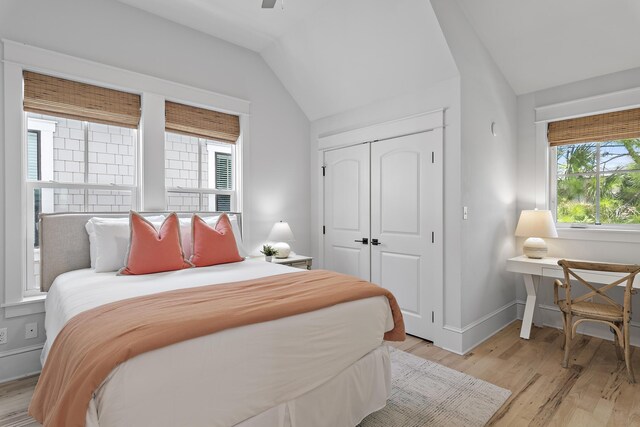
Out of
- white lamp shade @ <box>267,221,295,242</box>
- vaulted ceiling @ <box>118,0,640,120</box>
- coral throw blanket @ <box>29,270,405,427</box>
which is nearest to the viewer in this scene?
coral throw blanket @ <box>29,270,405,427</box>

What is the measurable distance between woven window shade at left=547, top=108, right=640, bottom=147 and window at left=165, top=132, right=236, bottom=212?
11.6ft

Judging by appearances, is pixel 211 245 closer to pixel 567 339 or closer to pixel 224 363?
pixel 224 363

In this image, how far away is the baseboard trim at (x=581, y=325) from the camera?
3.09 meters

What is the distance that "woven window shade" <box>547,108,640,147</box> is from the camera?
3.14 meters

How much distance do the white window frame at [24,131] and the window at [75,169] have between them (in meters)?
0.09

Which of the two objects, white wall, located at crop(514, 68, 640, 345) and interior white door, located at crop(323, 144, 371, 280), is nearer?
white wall, located at crop(514, 68, 640, 345)

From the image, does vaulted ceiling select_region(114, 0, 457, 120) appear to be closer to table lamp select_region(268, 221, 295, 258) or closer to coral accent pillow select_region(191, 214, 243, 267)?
table lamp select_region(268, 221, 295, 258)

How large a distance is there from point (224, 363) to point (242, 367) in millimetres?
82

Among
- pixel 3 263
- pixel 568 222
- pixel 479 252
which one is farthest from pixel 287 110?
pixel 568 222

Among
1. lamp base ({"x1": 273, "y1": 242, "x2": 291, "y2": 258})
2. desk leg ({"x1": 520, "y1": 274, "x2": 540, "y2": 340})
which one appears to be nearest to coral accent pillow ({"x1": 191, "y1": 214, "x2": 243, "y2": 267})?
lamp base ({"x1": 273, "y1": 242, "x2": 291, "y2": 258})

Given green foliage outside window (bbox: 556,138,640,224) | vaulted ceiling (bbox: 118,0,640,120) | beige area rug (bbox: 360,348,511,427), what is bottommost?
beige area rug (bbox: 360,348,511,427)

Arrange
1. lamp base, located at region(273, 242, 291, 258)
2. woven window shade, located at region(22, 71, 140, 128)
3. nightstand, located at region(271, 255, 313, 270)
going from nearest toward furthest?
1. woven window shade, located at region(22, 71, 140, 128)
2. nightstand, located at region(271, 255, 313, 270)
3. lamp base, located at region(273, 242, 291, 258)

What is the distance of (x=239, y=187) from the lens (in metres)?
3.80

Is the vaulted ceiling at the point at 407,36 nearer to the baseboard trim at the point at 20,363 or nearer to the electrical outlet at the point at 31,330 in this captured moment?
the electrical outlet at the point at 31,330
